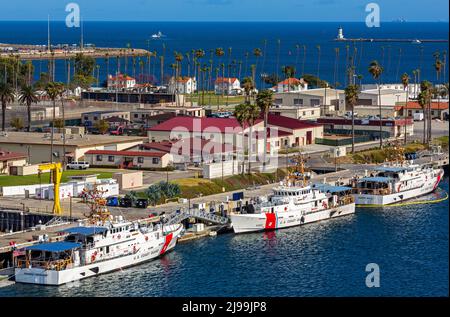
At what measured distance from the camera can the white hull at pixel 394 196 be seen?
3679 inches

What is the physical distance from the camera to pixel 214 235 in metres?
78.1

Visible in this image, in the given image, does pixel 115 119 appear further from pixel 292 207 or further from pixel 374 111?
pixel 292 207

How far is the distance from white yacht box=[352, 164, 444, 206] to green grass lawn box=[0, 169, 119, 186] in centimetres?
2049

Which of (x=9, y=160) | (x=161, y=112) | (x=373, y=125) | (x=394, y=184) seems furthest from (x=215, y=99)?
(x=9, y=160)

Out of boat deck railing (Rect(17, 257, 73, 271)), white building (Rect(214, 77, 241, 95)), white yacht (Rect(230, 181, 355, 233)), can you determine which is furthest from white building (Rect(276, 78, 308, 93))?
boat deck railing (Rect(17, 257, 73, 271))

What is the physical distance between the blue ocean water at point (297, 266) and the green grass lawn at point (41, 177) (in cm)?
1766

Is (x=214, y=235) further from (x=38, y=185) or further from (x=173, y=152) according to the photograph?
(x=173, y=152)

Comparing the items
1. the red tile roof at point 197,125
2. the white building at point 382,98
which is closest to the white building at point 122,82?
the white building at point 382,98

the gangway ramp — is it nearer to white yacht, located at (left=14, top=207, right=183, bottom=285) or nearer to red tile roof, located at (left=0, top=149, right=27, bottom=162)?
white yacht, located at (left=14, top=207, right=183, bottom=285)

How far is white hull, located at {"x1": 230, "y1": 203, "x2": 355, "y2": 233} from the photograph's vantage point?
79.2 metres
